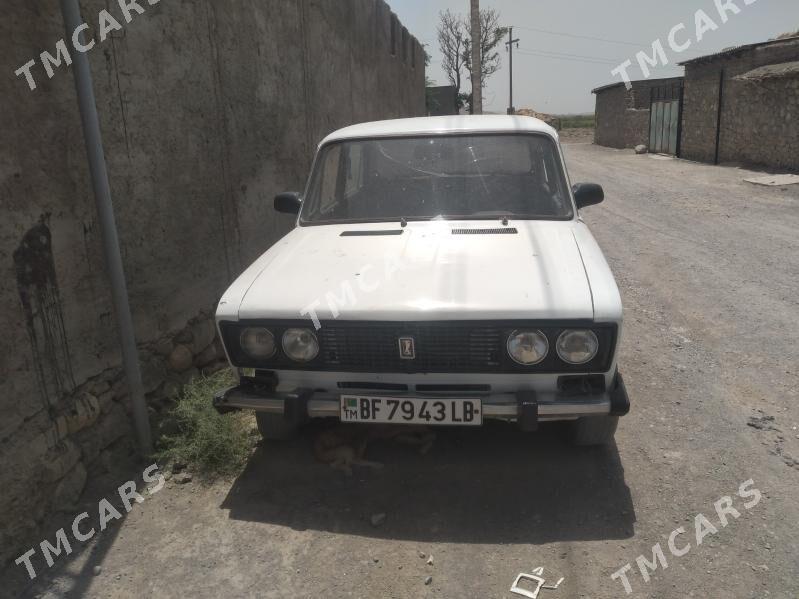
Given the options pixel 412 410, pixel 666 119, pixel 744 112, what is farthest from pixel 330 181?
pixel 666 119

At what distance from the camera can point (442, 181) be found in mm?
3994

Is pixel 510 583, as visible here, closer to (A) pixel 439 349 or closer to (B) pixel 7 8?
(A) pixel 439 349

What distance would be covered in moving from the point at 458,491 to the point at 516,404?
0.63 m

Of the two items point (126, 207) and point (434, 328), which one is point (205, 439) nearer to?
point (126, 207)

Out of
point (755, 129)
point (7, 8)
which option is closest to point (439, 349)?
point (7, 8)

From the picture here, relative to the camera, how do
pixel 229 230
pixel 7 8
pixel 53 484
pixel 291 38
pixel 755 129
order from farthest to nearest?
pixel 755 129 < pixel 291 38 < pixel 229 230 < pixel 53 484 < pixel 7 8

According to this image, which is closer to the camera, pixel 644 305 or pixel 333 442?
pixel 333 442

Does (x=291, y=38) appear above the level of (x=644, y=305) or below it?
above

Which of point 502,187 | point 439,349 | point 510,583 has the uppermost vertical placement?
point 502,187

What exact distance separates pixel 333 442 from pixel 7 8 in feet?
8.55

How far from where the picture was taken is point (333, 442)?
3.59m

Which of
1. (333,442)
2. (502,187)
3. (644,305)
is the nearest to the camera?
(333,442)

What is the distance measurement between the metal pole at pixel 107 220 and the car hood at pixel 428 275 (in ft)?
2.11

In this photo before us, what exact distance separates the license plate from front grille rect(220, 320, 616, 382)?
0.14m
